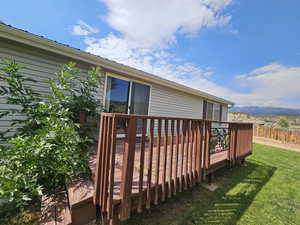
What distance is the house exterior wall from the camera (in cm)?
274

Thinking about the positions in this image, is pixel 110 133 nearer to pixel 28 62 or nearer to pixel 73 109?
pixel 73 109

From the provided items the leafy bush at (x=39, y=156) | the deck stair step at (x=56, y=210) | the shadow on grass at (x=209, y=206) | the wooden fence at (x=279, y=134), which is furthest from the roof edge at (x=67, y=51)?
the wooden fence at (x=279, y=134)

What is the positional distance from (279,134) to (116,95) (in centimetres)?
1433

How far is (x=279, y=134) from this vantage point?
11.7 metres

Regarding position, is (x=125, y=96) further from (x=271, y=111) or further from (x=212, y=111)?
(x=271, y=111)

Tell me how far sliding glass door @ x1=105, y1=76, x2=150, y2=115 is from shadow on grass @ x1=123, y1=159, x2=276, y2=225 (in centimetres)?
300

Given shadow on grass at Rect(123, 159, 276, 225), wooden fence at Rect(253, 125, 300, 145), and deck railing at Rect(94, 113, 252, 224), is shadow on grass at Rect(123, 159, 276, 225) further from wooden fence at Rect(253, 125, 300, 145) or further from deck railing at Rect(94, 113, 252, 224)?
wooden fence at Rect(253, 125, 300, 145)

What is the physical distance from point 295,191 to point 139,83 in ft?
17.0

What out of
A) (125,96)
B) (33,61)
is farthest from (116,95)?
(33,61)

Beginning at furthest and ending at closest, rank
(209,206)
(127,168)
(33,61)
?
(33,61), (209,206), (127,168)

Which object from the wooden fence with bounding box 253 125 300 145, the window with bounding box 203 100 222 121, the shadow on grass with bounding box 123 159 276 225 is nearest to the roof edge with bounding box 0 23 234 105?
the shadow on grass with bounding box 123 159 276 225

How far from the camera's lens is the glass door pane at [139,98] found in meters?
4.82

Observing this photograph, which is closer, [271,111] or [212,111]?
[212,111]

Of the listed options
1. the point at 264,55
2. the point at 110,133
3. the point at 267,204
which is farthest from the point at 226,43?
the point at 110,133
